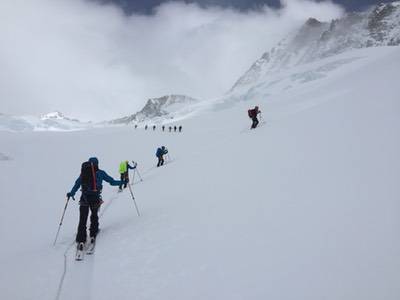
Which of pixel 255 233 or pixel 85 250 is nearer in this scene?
pixel 255 233

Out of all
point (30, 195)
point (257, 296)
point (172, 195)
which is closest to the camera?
point (257, 296)

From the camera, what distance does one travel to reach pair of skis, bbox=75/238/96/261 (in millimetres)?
7699

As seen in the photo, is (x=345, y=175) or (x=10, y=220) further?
(x=10, y=220)

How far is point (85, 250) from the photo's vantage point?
8117mm

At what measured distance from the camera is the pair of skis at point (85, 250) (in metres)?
7.70

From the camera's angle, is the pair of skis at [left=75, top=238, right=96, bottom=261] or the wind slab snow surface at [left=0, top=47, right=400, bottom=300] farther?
the pair of skis at [left=75, top=238, right=96, bottom=261]

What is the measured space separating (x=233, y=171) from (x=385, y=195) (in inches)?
253

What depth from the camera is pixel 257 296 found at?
482cm

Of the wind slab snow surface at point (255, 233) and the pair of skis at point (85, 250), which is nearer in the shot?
the wind slab snow surface at point (255, 233)

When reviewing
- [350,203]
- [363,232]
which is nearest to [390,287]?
[363,232]

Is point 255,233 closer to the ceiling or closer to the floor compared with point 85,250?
closer to the ceiling

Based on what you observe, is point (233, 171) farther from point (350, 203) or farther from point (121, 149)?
point (121, 149)

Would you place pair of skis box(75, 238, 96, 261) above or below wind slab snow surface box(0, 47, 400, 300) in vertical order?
below

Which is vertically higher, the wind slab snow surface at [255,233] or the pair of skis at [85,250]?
the wind slab snow surface at [255,233]
